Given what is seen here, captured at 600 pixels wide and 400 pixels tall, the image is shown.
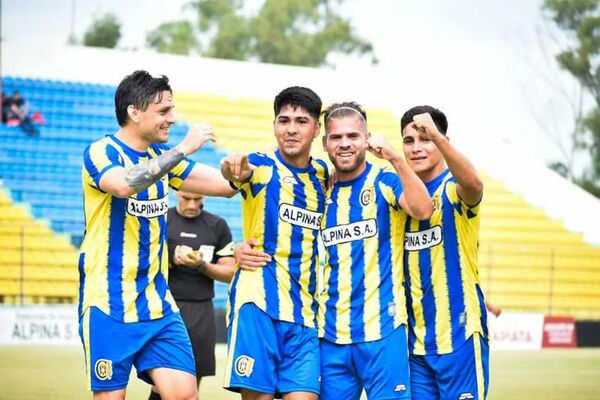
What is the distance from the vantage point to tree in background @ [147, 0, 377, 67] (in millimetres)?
→ 39469

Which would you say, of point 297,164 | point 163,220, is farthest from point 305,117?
point 163,220

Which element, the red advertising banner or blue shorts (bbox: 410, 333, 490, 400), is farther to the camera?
the red advertising banner

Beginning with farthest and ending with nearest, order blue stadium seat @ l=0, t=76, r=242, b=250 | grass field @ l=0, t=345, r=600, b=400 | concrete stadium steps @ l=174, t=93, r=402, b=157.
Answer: concrete stadium steps @ l=174, t=93, r=402, b=157, blue stadium seat @ l=0, t=76, r=242, b=250, grass field @ l=0, t=345, r=600, b=400

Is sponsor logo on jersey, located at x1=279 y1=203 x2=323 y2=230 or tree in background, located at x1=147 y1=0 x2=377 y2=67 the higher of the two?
tree in background, located at x1=147 y1=0 x2=377 y2=67

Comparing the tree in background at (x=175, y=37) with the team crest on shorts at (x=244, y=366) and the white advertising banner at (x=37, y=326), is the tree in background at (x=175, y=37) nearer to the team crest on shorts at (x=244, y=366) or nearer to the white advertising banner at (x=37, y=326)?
the white advertising banner at (x=37, y=326)

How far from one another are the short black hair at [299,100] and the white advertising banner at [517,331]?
13.1 meters

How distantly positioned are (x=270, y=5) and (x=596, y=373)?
97.4 feet

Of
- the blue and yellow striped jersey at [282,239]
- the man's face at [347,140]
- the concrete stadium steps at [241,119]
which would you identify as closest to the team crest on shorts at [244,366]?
the blue and yellow striped jersey at [282,239]

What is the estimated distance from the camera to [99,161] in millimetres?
5008

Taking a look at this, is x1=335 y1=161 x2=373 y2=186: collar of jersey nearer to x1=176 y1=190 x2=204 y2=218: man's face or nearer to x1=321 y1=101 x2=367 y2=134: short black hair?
x1=321 y1=101 x2=367 y2=134: short black hair

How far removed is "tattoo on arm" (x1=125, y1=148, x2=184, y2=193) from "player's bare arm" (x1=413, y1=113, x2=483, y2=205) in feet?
4.04

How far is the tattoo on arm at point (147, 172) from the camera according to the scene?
4.80m

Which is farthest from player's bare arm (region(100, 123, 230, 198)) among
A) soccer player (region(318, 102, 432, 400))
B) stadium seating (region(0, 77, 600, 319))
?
stadium seating (region(0, 77, 600, 319))

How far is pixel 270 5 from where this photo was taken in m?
40.6
